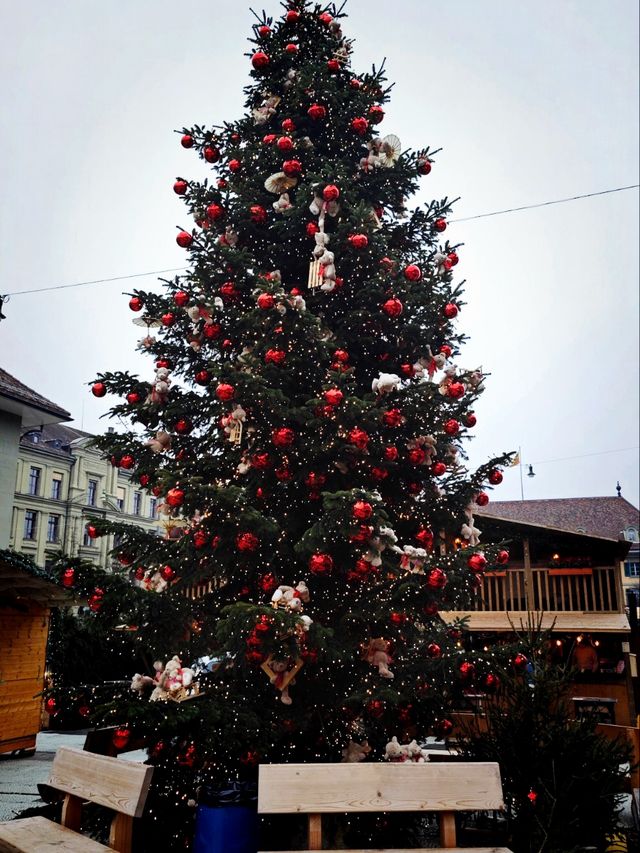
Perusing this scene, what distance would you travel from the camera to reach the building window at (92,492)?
135 feet

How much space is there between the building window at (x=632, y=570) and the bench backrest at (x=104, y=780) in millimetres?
54645

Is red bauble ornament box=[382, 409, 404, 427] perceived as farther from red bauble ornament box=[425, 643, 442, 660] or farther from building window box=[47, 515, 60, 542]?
building window box=[47, 515, 60, 542]

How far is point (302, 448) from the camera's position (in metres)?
5.86

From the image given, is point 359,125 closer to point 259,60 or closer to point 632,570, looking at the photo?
point 259,60

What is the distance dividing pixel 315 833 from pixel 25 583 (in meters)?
7.50

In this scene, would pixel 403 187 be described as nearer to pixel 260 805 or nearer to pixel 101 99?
pixel 260 805

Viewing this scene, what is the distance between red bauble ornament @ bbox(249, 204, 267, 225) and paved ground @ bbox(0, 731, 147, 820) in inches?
236

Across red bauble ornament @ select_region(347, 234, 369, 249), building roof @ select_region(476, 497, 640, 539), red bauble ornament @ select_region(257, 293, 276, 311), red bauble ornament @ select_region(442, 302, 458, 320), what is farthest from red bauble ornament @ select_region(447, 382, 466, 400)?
building roof @ select_region(476, 497, 640, 539)

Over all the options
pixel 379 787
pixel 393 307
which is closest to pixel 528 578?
pixel 393 307

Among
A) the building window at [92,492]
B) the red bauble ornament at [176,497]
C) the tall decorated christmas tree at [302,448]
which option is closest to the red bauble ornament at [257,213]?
the tall decorated christmas tree at [302,448]

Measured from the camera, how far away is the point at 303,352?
6289 millimetres

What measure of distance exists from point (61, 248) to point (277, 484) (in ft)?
60.4

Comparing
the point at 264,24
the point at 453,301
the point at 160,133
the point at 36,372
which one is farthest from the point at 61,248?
the point at 160,133

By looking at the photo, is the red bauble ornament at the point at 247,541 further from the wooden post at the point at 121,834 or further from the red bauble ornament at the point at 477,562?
the wooden post at the point at 121,834
